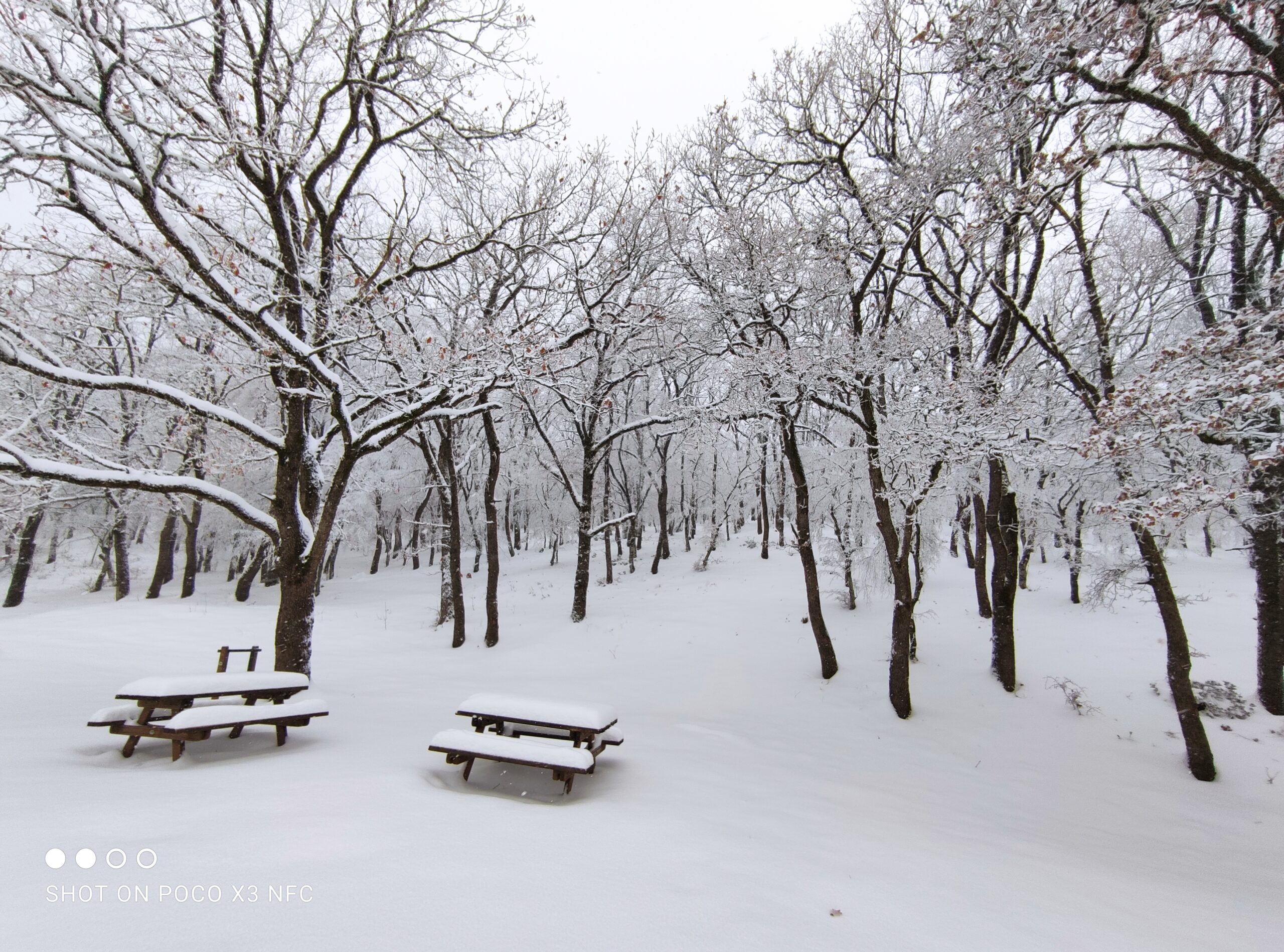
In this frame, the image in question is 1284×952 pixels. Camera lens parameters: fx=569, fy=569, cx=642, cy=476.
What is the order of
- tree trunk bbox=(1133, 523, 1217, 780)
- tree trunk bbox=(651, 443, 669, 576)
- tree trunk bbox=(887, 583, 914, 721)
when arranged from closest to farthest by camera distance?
tree trunk bbox=(1133, 523, 1217, 780) < tree trunk bbox=(887, 583, 914, 721) < tree trunk bbox=(651, 443, 669, 576)

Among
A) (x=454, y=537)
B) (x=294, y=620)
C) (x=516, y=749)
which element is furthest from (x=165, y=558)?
(x=516, y=749)

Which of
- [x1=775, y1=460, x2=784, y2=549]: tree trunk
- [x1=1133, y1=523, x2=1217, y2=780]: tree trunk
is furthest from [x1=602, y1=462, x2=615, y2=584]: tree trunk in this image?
[x1=1133, y1=523, x2=1217, y2=780]: tree trunk

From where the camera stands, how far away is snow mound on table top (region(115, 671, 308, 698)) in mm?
5781

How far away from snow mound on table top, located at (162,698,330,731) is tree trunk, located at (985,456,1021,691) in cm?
1233

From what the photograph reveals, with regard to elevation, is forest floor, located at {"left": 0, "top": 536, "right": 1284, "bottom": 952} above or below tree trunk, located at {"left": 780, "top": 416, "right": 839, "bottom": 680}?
below

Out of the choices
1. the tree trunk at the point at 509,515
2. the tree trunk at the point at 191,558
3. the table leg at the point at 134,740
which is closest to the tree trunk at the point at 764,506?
the tree trunk at the point at 509,515

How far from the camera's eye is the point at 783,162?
11289 mm

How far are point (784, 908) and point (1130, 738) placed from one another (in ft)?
34.0

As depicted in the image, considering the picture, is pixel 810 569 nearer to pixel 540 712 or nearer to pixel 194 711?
pixel 540 712

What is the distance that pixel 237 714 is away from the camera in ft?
19.5

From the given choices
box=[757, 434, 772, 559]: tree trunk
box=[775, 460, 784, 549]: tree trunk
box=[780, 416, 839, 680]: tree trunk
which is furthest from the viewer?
box=[757, 434, 772, 559]: tree trunk

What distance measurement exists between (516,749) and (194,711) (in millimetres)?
3248

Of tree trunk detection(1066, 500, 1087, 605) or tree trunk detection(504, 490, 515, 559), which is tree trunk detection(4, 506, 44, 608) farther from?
tree trunk detection(1066, 500, 1087, 605)

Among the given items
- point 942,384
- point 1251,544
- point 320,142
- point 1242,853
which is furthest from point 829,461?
point 320,142
